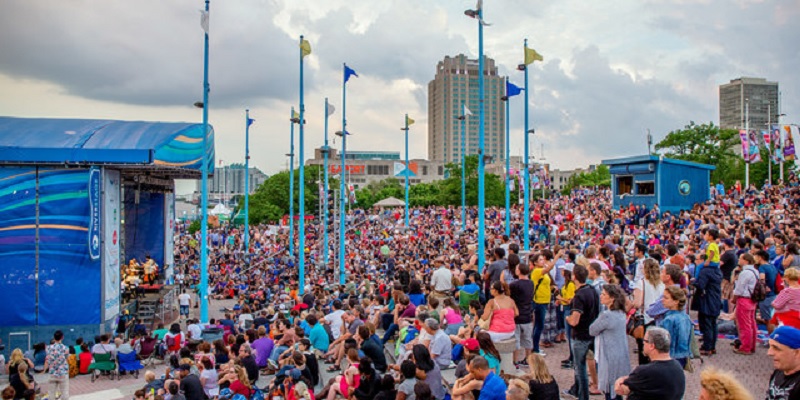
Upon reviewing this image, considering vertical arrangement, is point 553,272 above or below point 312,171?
below

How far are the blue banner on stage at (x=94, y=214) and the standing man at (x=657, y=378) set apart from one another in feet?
59.0

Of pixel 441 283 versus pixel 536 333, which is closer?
pixel 536 333

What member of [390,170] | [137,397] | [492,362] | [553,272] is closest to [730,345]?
[553,272]

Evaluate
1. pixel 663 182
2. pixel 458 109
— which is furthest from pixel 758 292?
pixel 458 109

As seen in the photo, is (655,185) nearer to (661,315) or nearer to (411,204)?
(661,315)

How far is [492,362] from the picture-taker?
8281 mm

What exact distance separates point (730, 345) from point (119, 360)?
47.3 ft

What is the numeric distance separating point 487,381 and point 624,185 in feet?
103

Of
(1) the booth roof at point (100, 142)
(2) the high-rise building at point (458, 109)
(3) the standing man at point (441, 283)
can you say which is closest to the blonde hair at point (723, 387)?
(3) the standing man at point (441, 283)

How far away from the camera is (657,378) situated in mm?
5664

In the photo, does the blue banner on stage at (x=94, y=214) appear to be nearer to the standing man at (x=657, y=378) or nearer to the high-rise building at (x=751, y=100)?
the standing man at (x=657, y=378)

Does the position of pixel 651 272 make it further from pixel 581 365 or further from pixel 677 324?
A: pixel 581 365

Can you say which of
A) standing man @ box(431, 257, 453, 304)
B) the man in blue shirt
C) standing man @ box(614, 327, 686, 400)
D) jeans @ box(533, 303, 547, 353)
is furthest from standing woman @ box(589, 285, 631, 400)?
standing man @ box(431, 257, 453, 304)

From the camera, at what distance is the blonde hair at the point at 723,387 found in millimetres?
4277
